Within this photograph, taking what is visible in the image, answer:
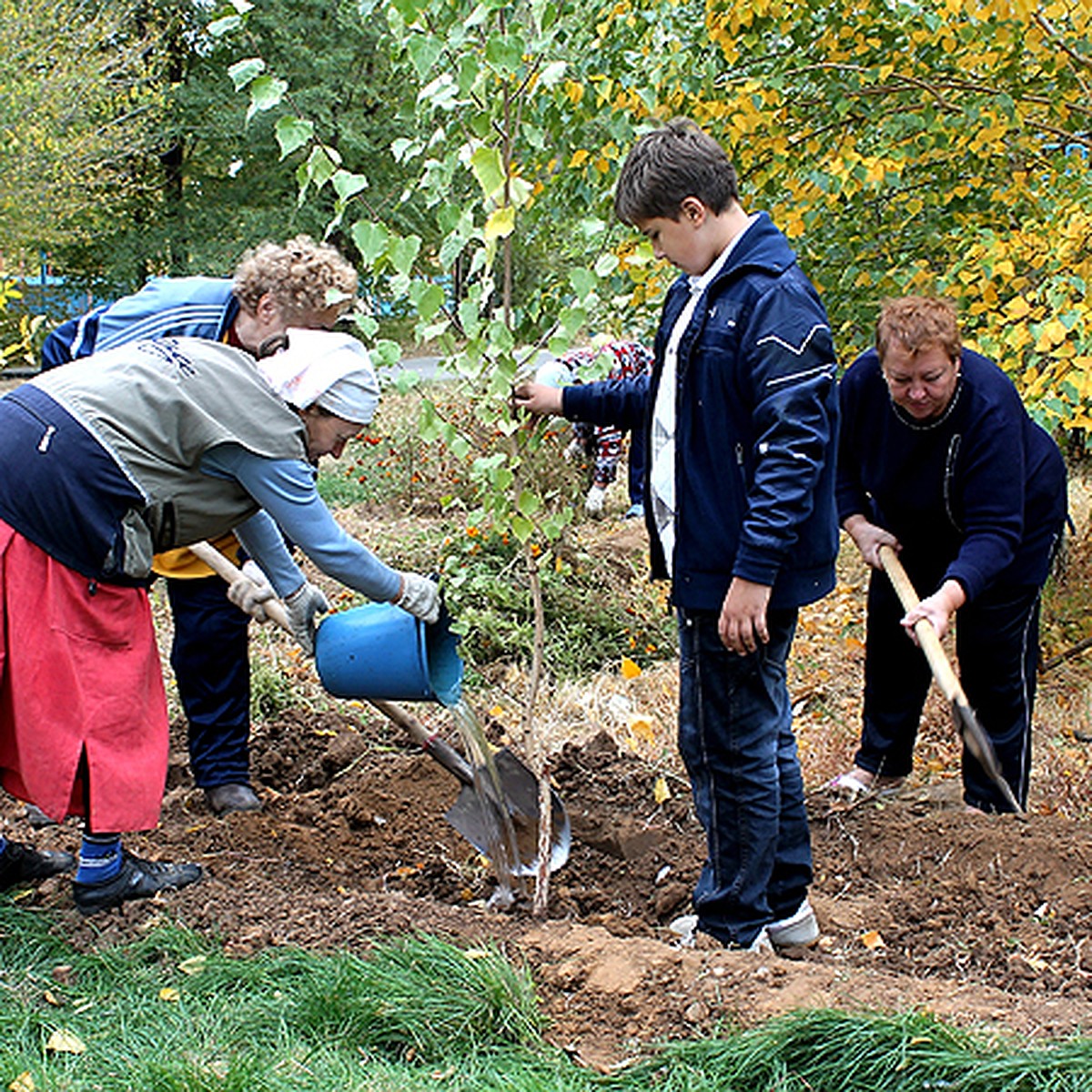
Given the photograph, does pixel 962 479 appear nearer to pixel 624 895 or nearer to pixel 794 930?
pixel 794 930

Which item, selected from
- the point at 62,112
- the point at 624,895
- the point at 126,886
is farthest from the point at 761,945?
the point at 62,112

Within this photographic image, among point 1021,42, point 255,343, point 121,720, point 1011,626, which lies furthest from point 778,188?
point 121,720

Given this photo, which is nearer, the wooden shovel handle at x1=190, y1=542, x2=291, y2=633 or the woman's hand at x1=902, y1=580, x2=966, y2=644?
the woman's hand at x1=902, y1=580, x2=966, y2=644

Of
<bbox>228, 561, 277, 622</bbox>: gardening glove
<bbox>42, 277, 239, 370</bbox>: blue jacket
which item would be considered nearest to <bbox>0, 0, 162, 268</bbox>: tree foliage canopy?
<bbox>42, 277, 239, 370</bbox>: blue jacket

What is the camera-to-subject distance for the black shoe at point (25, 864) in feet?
10.9

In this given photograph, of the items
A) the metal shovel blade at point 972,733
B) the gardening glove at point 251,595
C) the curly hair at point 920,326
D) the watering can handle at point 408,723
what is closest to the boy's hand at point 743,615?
the metal shovel blade at point 972,733

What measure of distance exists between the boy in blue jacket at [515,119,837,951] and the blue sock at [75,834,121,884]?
144 cm

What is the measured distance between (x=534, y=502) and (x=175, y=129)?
18.1 metres

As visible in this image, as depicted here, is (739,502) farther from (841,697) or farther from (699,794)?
(841,697)

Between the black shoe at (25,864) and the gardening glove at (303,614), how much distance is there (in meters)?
0.92

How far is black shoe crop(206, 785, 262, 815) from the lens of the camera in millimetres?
3910

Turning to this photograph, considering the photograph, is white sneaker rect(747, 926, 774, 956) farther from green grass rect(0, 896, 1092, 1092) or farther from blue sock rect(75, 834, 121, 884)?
blue sock rect(75, 834, 121, 884)

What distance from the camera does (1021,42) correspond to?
4.32m

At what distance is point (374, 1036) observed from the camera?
2512 millimetres
